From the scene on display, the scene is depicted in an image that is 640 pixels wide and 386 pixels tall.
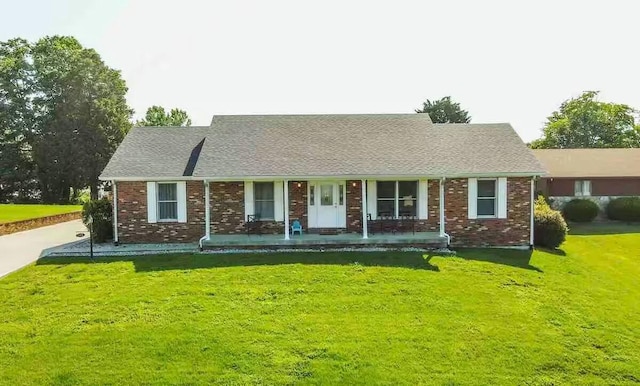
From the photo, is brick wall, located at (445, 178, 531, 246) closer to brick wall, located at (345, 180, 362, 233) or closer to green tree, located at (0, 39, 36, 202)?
brick wall, located at (345, 180, 362, 233)

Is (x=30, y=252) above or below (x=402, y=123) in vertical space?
below

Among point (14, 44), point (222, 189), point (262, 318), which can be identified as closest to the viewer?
point (262, 318)

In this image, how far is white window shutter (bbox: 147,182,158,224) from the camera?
16406mm

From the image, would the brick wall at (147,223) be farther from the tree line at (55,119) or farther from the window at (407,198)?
the tree line at (55,119)

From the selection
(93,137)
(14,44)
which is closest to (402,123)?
(93,137)

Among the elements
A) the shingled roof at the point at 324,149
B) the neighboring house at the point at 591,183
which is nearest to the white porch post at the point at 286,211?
the shingled roof at the point at 324,149

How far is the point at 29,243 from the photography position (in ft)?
59.0

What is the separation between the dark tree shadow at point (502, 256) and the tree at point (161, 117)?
2048 inches

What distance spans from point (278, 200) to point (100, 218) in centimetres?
656

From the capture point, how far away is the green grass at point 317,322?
789 centimetres

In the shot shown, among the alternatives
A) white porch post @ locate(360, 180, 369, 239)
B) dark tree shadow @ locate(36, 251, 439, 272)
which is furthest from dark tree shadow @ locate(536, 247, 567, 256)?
white porch post @ locate(360, 180, 369, 239)

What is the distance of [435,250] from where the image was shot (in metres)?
15.1

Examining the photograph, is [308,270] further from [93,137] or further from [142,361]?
[93,137]

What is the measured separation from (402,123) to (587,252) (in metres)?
8.51
